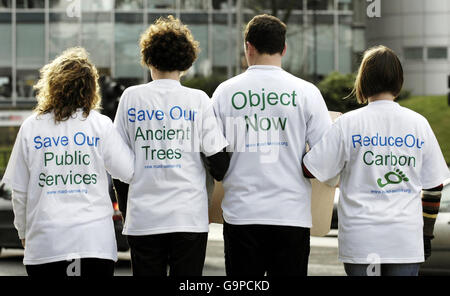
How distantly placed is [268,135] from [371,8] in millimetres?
1842

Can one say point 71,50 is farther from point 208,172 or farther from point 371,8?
point 371,8

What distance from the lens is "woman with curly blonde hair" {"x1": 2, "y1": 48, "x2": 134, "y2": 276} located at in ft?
14.4

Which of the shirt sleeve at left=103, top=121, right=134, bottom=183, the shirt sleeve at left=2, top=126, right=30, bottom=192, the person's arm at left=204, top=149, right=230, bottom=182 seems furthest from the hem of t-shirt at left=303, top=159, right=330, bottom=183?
the shirt sleeve at left=2, top=126, right=30, bottom=192

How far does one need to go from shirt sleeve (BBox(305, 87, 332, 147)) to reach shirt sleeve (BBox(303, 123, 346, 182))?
12cm

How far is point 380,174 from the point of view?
4.33m

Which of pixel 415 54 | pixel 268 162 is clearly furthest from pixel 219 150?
pixel 415 54

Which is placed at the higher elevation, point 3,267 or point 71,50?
point 71,50

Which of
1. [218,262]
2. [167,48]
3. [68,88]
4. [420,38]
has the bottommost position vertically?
[218,262]

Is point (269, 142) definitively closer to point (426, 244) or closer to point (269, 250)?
point (269, 250)

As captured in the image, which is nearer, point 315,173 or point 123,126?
point 315,173

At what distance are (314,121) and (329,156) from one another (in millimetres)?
243
